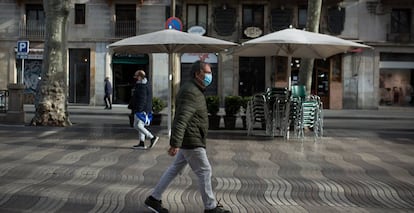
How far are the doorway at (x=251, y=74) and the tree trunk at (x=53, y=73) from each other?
699 inches

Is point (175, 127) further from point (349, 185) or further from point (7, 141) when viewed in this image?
point (7, 141)

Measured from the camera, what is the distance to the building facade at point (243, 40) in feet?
108

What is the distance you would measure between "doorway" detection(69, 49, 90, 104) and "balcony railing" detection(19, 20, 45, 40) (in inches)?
88.0

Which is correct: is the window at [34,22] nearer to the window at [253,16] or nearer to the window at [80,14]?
the window at [80,14]

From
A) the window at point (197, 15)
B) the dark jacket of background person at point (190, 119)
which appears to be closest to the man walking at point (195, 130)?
the dark jacket of background person at point (190, 119)

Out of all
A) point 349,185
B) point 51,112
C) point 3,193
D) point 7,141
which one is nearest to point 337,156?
point 349,185

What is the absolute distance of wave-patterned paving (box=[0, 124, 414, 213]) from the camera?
22.8 ft

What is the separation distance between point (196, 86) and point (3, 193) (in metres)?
3.23

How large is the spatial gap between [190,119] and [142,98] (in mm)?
5805

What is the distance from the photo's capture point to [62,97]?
55.2 ft

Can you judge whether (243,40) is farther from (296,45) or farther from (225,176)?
(225,176)

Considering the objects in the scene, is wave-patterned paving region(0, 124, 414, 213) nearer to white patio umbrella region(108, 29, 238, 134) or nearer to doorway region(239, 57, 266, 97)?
white patio umbrella region(108, 29, 238, 134)

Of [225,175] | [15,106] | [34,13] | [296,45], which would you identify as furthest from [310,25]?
[34,13]

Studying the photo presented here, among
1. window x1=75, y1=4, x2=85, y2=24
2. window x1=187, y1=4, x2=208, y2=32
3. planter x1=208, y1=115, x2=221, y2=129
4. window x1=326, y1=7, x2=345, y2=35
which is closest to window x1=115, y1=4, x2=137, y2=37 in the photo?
window x1=75, y1=4, x2=85, y2=24
